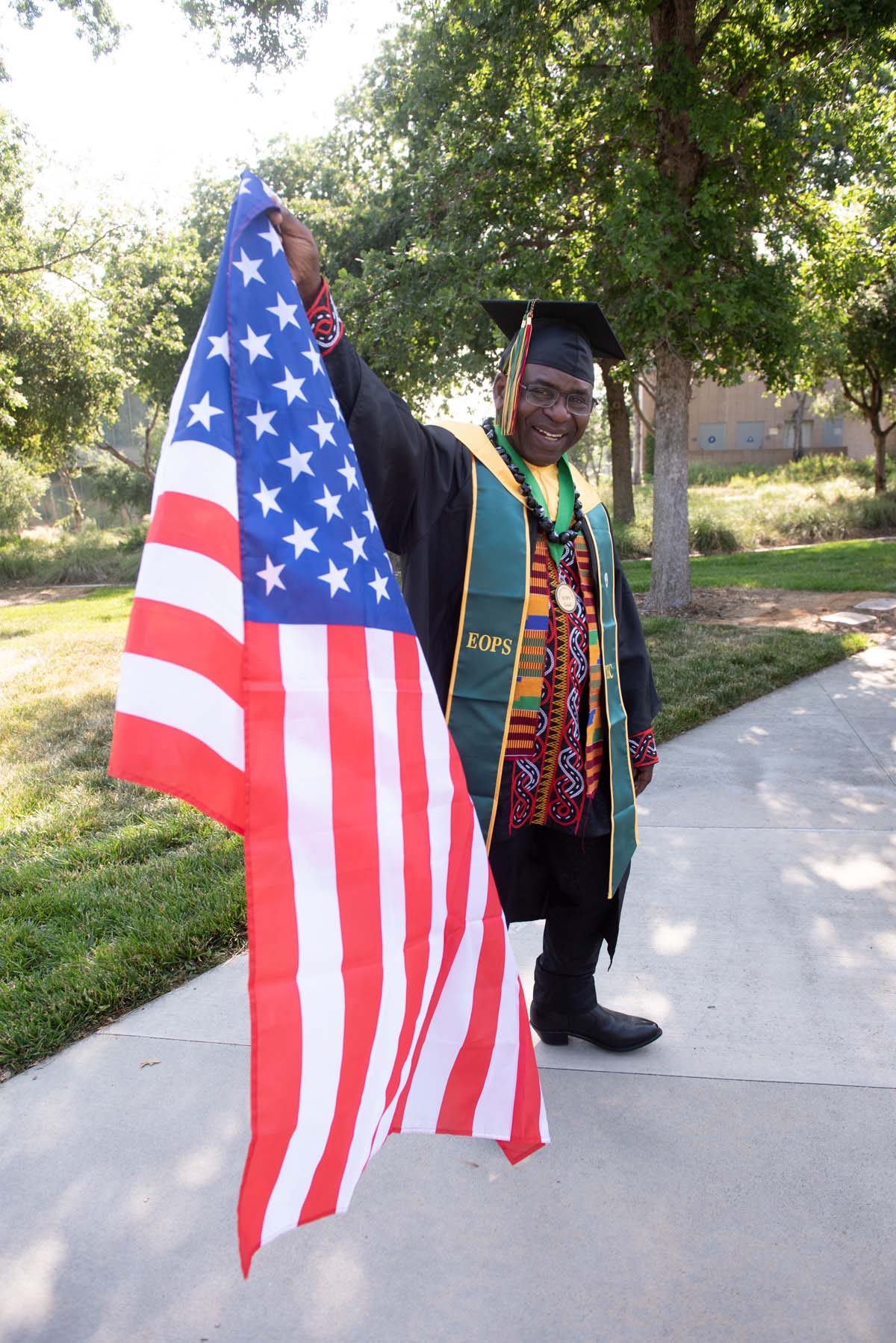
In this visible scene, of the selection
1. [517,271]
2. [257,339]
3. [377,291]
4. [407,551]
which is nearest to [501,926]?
[407,551]

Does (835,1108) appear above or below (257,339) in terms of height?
below

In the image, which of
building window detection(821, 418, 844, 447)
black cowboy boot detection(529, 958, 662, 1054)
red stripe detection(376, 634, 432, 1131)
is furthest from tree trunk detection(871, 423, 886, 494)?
building window detection(821, 418, 844, 447)

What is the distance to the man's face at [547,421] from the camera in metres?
2.25

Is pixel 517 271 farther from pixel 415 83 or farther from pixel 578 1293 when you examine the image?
pixel 578 1293

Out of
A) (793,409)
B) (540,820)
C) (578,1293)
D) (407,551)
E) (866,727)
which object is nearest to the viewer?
(578,1293)

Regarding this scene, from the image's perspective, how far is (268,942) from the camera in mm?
1562

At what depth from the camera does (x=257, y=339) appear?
1692mm

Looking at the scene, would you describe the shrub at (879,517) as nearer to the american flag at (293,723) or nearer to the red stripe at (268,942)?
the american flag at (293,723)

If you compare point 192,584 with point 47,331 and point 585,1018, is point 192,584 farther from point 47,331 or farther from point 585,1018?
point 47,331

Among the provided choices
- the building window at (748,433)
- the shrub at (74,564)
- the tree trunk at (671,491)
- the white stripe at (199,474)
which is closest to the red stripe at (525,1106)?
the white stripe at (199,474)

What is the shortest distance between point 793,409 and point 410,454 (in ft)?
183

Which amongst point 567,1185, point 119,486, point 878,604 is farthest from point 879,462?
point 119,486

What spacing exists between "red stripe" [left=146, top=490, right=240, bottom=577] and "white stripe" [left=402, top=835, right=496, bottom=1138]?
0.83 m

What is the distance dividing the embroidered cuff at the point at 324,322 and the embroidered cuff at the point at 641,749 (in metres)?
1.37
